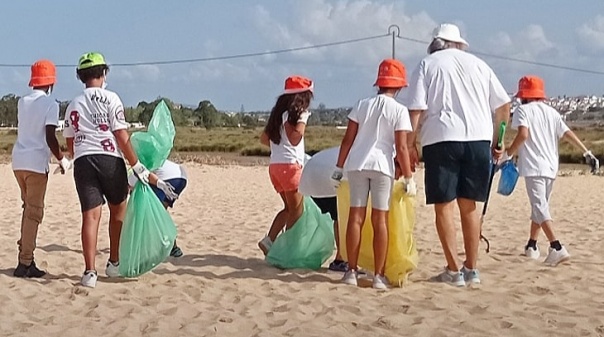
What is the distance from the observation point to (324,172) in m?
6.99

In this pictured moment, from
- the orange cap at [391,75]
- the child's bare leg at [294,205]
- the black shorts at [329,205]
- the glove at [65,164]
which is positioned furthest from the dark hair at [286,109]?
the glove at [65,164]

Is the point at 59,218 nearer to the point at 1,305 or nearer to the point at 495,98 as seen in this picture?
the point at 1,305

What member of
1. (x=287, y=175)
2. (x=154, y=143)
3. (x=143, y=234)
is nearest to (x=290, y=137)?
(x=287, y=175)

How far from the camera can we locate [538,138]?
302 inches

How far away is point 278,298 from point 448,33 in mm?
2317

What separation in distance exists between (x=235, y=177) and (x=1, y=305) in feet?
60.1

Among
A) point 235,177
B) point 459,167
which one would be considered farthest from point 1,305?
point 235,177

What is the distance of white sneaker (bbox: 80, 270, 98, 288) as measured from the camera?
636 cm

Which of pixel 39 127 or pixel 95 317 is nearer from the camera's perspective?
pixel 95 317

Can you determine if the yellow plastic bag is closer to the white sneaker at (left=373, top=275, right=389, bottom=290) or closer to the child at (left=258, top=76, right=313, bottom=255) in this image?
the white sneaker at (left=373, top=275, right=389, bottom=290)

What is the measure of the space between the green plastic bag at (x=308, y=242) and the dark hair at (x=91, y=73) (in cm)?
200

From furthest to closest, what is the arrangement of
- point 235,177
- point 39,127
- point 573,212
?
point 235,177 < point 573,212 < point 39,127

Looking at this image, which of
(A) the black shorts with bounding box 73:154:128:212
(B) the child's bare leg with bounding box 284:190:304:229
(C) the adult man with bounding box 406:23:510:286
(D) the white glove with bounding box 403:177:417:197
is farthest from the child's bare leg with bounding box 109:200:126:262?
(C) the adult man with bounding box 406:23:510:286

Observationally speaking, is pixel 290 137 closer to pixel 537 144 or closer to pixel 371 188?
pixel 371 188
